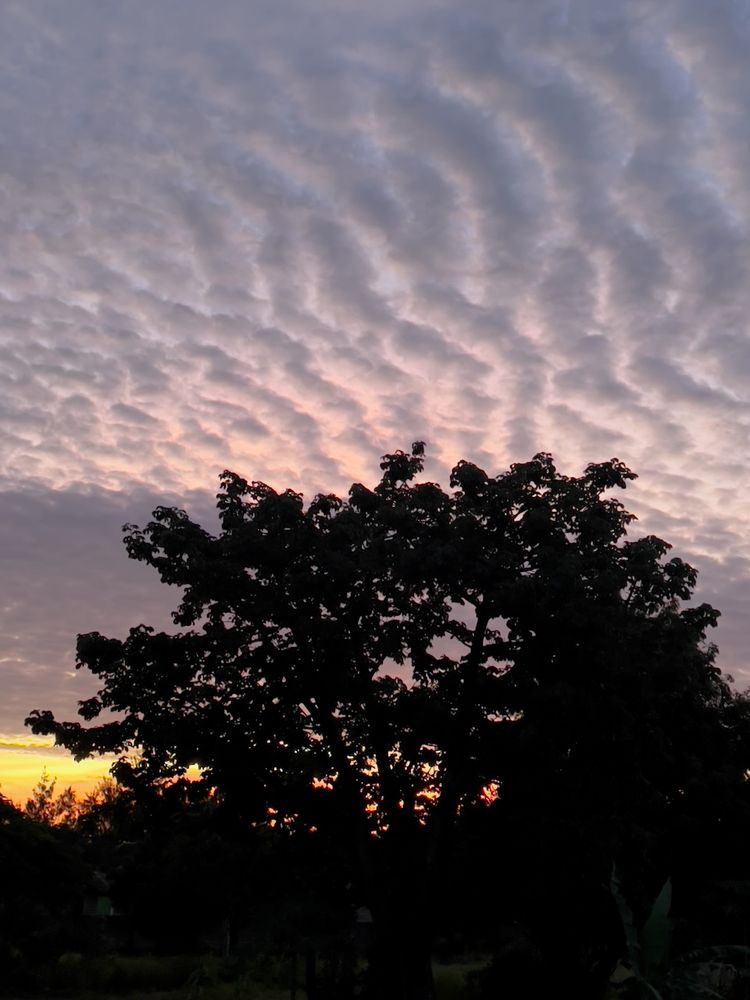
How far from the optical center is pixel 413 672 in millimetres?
26422

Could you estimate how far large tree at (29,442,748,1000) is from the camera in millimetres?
23172

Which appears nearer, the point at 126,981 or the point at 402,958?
the point at 402,958

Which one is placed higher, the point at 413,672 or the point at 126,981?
the point at 413,672

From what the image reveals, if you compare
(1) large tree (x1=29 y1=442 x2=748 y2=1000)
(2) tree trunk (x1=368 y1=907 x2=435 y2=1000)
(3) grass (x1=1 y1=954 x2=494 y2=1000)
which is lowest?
(3) grass (x1=1 y1=954 x2=494 y2=1000)

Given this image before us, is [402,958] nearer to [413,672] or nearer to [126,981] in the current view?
[413,672]

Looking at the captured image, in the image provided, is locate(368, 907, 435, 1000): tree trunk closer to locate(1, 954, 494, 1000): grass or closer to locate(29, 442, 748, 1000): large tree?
locate(29, 442, 748, 1000): large tree

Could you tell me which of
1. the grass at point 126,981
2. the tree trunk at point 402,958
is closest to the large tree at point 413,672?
the tree trunk at point 402,958

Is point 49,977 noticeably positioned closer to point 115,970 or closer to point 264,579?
point 115,970

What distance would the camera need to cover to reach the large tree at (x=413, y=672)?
23.2m

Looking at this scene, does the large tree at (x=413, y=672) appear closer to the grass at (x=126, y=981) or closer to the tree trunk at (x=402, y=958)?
the tree trunk at (x=402, y=958)

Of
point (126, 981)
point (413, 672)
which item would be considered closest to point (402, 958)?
point (413, 672)

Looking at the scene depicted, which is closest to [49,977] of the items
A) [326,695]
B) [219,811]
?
[219,811]

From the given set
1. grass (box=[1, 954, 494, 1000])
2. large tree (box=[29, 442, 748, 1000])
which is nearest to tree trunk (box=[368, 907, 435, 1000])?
large tree (box=[29, 442, 748, 1000])

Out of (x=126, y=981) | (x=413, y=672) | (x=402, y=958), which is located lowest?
(x=126, y=981)
